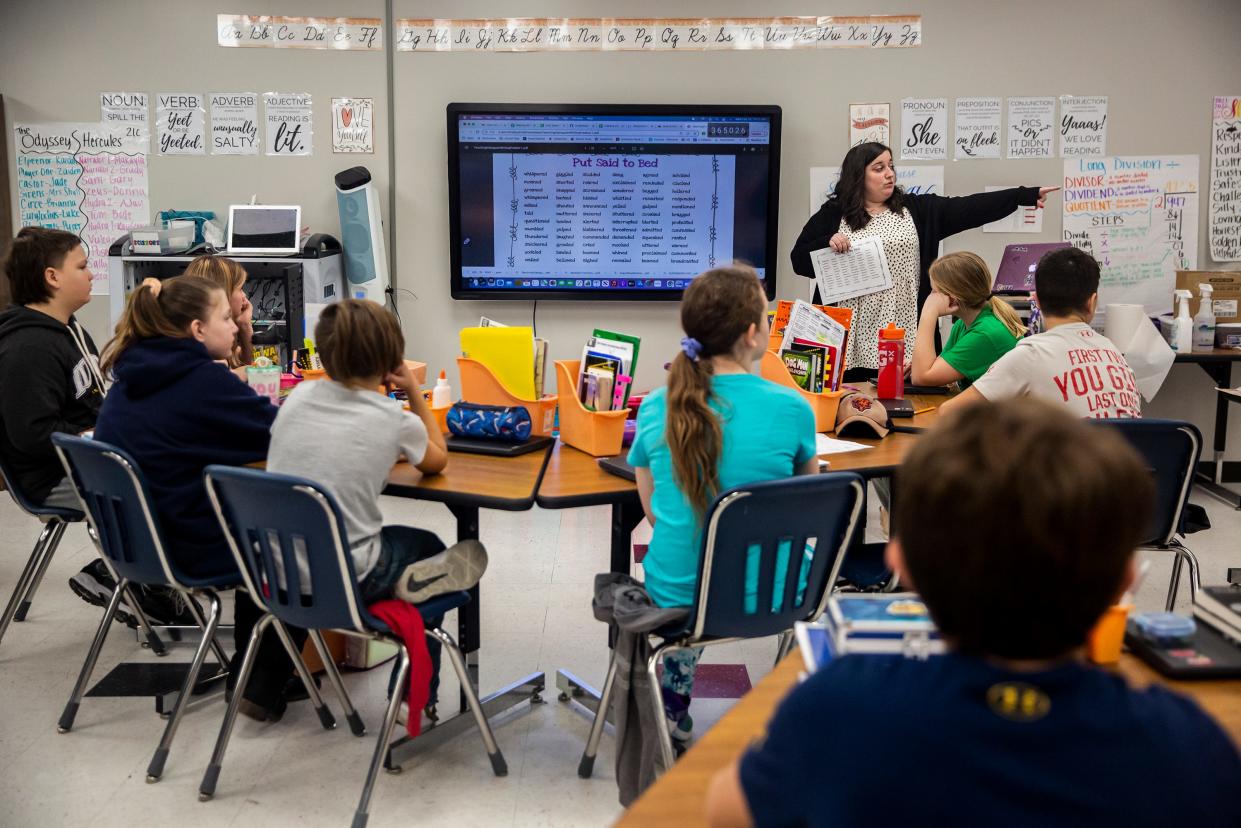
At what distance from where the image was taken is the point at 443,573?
2.69 metres

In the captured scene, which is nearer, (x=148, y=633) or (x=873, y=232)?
(x=148, y=633)

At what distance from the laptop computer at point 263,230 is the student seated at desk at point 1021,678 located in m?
4.74

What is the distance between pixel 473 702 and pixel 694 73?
3585mm

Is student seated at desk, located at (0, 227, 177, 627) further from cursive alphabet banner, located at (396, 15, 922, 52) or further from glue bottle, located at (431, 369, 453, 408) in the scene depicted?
cursive alphabet banner, located at (396, 15, 922, 52)

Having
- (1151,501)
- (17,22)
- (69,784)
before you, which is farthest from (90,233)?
(1151,501)

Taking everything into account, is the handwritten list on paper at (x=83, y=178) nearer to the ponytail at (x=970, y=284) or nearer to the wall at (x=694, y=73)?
the wall at (x=694, y=73)

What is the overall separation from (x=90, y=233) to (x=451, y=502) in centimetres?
376

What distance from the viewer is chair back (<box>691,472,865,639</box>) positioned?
7.55ft

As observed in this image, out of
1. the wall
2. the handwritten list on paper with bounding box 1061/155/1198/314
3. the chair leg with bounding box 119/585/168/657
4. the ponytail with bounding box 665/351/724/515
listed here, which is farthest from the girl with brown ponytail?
the handwritten list on paper with bounding box 1061/155/1198/314

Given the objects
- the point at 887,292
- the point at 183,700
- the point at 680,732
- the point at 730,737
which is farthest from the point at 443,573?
the point at 887,292

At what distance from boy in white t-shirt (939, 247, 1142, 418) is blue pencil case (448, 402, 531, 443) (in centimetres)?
111

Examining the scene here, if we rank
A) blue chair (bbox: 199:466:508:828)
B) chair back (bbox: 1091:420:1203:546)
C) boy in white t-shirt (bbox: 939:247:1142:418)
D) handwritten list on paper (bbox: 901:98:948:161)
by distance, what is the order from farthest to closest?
handwritten list on paper (bbox: 901:98:948:161)
boy in white t-shirt (bbox: 939:247:1142:418)
chair back (bbox: 1091:420:1203:546)
blue chair (bbox: 199:466:508:828)

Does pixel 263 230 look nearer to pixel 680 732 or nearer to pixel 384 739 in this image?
pixel 384 739

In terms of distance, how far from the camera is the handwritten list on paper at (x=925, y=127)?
550 cm
